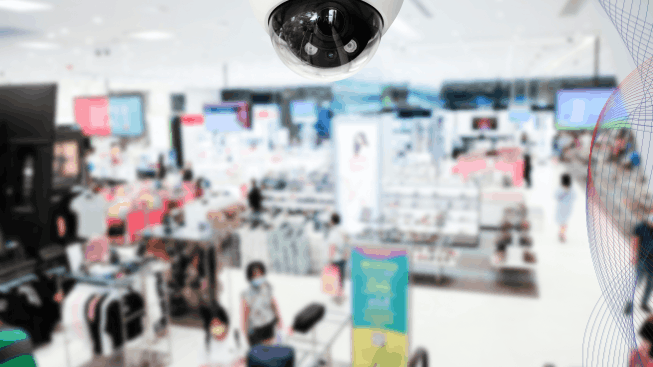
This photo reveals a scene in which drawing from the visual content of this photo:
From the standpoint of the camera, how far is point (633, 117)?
2.45 ft

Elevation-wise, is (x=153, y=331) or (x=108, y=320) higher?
(x=108, y=320)

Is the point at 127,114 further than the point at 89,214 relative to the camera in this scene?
Yes

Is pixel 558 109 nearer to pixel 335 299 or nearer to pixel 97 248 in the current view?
pixel 335 299

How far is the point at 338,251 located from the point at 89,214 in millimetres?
3452

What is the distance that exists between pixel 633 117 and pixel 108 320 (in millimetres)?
4978

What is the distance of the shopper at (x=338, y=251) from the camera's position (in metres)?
5.20

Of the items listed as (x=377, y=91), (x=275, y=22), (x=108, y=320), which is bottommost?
(x=108, y=320)

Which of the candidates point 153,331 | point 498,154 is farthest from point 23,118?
point 498,154

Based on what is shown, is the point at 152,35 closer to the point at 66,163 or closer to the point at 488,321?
the point at 66,163

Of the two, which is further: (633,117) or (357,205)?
(357,205)

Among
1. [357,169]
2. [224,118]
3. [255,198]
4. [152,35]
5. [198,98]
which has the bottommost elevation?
[255,198]

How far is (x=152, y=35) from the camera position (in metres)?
7.81

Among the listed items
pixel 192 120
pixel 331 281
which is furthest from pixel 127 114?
pixel 192 120

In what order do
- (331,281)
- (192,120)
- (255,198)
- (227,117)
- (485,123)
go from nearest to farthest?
(331,281) < (255,198) < (227,117) < (192,120) < (485,123)
